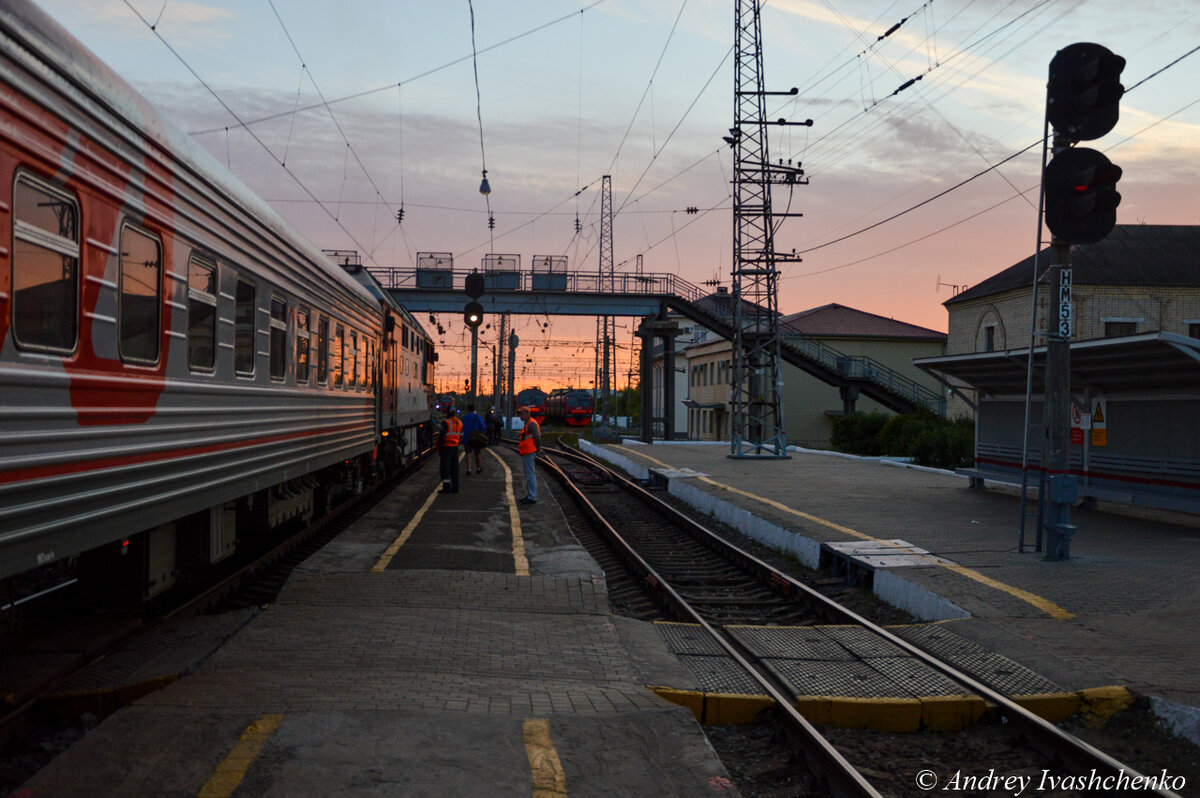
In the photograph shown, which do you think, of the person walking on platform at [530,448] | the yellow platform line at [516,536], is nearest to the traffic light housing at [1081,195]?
the yellow platform line at [516,536]

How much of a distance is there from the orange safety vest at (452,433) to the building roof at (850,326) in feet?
137

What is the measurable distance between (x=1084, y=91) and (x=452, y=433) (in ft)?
35.2

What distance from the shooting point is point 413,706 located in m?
5.62

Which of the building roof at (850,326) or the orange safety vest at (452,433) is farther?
the building roof at (850,326)

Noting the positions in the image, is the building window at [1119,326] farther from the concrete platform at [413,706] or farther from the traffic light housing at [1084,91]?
the concrete platform at [413,706]

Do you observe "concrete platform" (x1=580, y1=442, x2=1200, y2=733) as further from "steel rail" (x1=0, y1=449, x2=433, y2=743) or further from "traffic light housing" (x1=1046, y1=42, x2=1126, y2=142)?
"steel rail" (x1=0, y1=449, x2=433, y2=743)

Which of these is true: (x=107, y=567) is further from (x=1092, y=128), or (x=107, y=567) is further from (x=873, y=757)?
(x=1092, y=128)

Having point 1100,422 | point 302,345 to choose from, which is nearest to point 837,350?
point 1100,422

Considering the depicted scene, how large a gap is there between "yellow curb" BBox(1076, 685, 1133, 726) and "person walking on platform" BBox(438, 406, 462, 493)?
12.2 metres

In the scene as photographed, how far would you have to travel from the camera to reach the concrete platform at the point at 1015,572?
7.17 metres

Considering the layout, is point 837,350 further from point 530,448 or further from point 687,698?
point 687,698

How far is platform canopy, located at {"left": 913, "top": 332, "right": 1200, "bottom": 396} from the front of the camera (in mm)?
12426

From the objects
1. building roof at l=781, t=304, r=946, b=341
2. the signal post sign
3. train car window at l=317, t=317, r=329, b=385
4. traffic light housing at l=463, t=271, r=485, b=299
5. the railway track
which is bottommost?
the railway track

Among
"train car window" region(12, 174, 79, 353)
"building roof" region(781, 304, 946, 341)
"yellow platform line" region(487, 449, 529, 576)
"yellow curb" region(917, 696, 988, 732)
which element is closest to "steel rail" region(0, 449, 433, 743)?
"train car window" region(12, 174, 79, 353)
